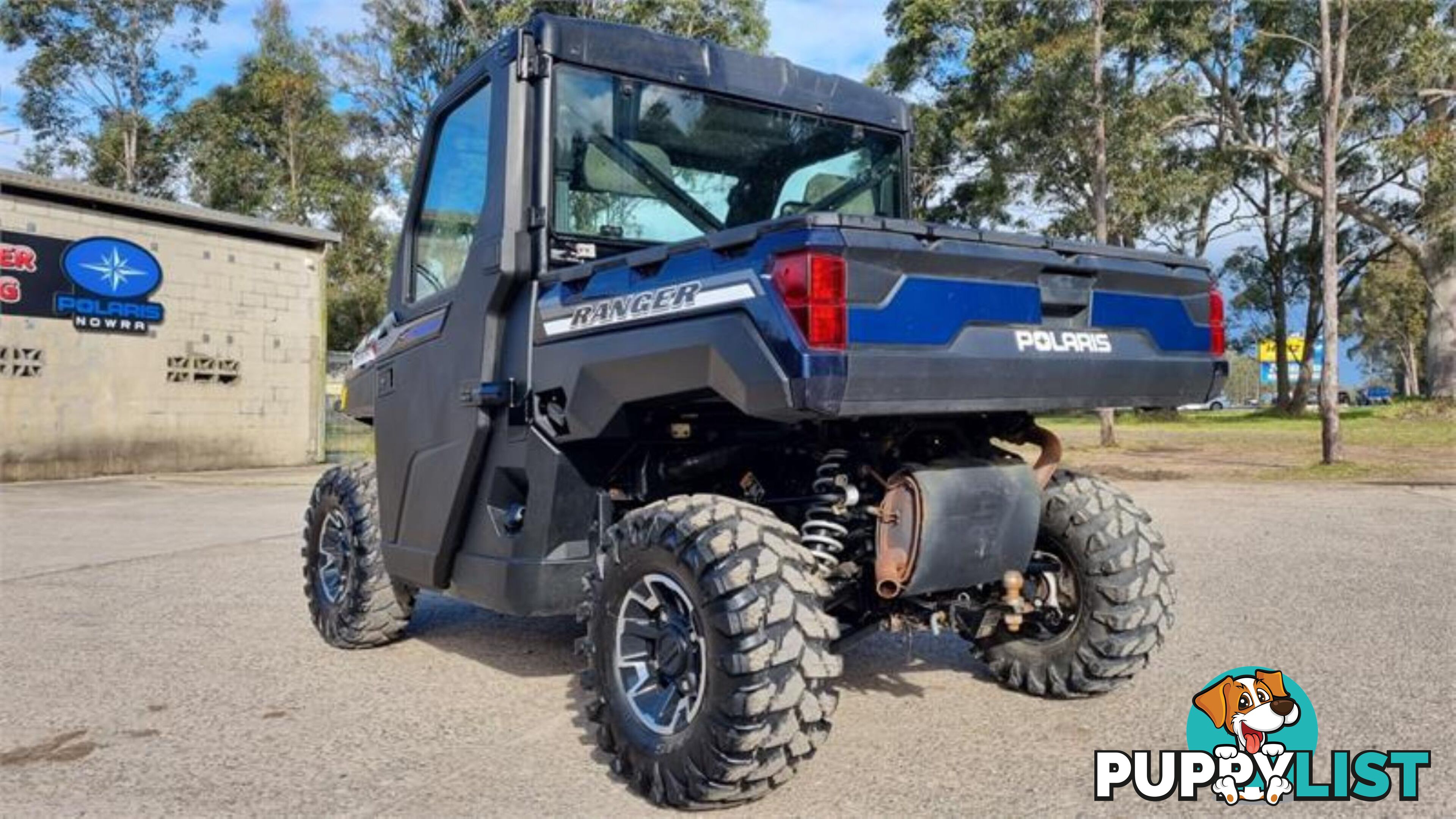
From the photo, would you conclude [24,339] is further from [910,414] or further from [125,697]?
[910,414]

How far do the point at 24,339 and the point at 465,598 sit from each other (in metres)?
18.4

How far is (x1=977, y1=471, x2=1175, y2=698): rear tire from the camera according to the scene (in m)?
4.18

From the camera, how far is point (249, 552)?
32.1 feet

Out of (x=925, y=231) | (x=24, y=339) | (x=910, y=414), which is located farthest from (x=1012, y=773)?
(x=24, y=339)

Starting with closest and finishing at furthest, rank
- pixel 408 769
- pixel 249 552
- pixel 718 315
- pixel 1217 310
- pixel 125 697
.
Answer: pixel 718 315 → pixel 408 769 → pixel 1217 310 → pixel 125 697 → pixel 249 552

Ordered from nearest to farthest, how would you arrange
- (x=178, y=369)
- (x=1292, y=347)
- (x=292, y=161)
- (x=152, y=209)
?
(x=152, y=209) < (x=178, y=369) < (x=292, y=161) < (x=1292, y=347)

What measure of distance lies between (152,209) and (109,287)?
176 centimetres

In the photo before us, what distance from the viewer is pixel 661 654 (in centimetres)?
345

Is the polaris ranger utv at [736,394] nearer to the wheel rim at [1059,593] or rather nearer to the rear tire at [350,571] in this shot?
the wheel rim at [1059,593]

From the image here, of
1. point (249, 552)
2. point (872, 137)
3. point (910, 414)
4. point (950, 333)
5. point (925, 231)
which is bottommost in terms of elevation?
point (249, 552)

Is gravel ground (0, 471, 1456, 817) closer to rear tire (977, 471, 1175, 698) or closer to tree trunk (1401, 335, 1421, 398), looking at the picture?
rear tire (977, 471, 1175, 698)

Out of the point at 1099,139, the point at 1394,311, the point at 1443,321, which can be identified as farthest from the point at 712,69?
the point at 1394,311

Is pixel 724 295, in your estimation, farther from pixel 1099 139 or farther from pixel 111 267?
pixel 1099 139

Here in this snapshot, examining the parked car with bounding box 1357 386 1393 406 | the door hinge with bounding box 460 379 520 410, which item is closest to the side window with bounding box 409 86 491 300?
the door hinge with bounding box 460 379 520 410
